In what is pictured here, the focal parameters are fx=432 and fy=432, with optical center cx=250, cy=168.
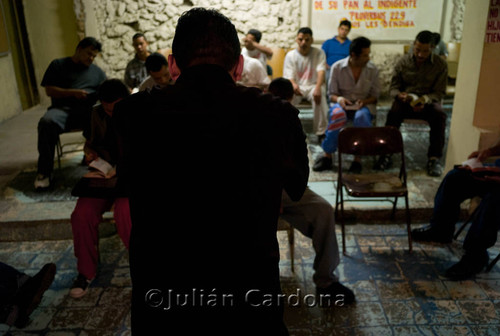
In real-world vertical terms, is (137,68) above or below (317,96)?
above

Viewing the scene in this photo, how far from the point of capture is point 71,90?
195 inches

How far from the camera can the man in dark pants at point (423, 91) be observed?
5.02m

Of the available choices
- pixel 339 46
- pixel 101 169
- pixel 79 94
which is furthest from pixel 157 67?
pixel 339 46

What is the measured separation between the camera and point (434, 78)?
5.26 m

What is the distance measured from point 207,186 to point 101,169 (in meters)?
2.25

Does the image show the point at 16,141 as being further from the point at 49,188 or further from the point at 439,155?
the point at 439,155

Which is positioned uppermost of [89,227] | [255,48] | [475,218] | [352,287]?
[255,48]

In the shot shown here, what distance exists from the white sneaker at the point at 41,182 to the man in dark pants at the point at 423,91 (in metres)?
3.72

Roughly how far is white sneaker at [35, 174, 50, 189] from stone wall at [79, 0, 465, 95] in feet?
13.2

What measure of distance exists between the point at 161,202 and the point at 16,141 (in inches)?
237

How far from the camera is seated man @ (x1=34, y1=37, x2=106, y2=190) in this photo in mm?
4746

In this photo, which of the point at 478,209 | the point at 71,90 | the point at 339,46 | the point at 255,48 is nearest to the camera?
the point at 478,209

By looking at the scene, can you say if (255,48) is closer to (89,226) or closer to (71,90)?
(71,90)

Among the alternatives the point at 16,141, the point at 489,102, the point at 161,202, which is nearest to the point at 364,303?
the point at 161,202
